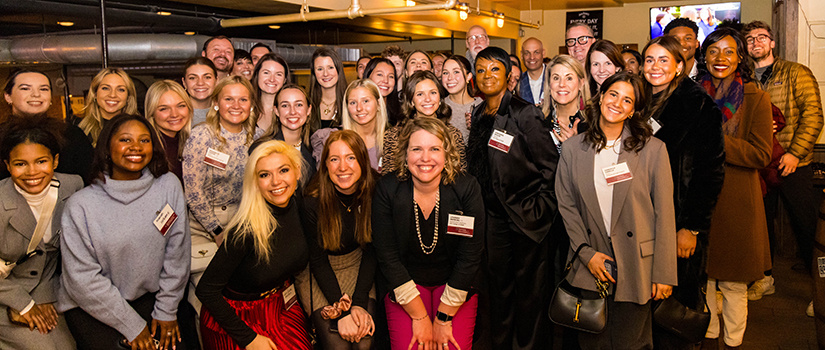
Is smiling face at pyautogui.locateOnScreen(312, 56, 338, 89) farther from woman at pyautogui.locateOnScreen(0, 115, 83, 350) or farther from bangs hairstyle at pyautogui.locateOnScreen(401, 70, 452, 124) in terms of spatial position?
woman at pyautogui.locateOnScreen(0, 115, 83, 350)

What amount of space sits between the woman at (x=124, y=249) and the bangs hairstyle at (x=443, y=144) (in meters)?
1.14

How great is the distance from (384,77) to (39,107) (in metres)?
2.27

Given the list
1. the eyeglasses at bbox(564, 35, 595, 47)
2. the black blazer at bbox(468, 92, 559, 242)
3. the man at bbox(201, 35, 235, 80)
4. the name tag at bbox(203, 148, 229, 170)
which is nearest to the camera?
the black blazer at bbox(468, 92, 559, 242)

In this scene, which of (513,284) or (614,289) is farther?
(513,284)

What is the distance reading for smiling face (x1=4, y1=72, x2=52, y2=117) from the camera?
9.76 ft

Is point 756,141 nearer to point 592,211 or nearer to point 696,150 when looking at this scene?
point 696,150

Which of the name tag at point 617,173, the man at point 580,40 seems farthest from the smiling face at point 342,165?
the man at point 580,40

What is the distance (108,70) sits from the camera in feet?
11.0

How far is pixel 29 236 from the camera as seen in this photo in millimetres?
2473

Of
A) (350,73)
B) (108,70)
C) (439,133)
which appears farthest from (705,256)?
(350,73)

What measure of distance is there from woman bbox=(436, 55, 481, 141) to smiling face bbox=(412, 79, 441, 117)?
291 mm

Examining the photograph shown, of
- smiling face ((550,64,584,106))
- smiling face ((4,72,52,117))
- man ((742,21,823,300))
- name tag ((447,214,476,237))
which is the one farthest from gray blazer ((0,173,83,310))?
man ((742,21,823,300))

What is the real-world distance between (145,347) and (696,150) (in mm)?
2832

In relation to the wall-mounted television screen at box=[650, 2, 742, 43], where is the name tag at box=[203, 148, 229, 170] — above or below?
below
